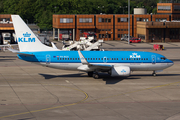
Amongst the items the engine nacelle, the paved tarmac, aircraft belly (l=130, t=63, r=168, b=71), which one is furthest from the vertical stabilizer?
aircraft belly (l=130, t=63, r=168, b=71)

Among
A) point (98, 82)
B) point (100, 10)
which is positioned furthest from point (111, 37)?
point (98, 82)

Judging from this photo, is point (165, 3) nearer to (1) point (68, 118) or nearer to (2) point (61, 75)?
(2) point (61, 75)

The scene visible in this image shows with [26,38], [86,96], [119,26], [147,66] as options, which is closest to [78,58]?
[26,38]

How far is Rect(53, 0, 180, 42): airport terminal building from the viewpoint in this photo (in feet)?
378

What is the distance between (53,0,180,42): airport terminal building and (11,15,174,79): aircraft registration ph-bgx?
235ft

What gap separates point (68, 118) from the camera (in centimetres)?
2497

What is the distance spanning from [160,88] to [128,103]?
8.65m

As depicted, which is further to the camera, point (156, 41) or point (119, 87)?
point (156, 41)

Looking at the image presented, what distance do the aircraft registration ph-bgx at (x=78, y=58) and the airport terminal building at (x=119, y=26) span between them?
71.6 meters

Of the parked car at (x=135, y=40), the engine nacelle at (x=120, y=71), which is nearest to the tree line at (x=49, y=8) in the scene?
the parked car at (x=135, y=40)

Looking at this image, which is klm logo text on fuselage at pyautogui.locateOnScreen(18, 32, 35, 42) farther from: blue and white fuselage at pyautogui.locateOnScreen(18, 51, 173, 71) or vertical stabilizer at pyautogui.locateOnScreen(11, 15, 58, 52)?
blue and white fuselage at pyautogui.locateOnScreen(18, 51, 173, 71)

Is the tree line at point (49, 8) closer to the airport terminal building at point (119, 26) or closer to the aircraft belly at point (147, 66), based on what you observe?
the airport terminal building at point (119, 26)

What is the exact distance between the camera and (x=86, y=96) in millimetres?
32938

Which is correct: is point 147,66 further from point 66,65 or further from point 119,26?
point 119,26
